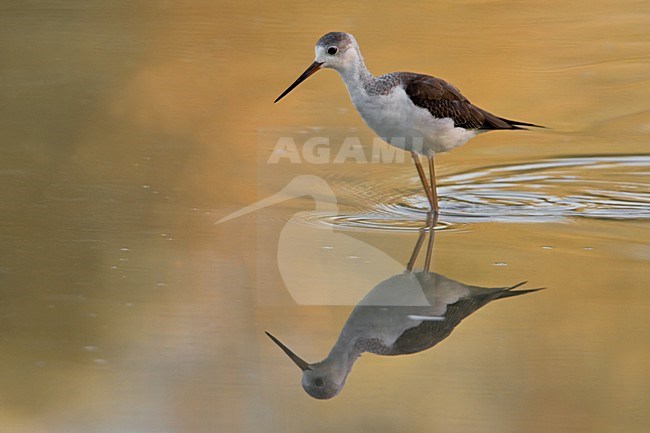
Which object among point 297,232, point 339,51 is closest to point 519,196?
point 339,51

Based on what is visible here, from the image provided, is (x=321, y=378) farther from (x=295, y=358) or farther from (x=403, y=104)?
(x=403, y=104)

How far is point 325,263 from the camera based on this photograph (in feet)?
17.8

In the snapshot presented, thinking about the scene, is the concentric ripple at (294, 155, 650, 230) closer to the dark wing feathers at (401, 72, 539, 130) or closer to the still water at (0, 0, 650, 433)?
the still water at (0, 0, 650, 433)

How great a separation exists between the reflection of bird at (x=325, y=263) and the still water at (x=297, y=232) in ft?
0.05

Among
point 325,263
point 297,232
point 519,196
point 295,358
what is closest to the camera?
point 295,358

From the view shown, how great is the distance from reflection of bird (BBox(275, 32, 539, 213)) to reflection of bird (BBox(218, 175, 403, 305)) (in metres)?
0.56

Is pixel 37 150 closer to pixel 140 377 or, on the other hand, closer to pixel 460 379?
pixel 140 377

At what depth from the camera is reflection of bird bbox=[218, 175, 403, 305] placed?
16.7ft

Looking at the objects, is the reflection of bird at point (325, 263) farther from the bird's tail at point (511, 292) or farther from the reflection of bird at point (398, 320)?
the bird's tail at point (511, 292)

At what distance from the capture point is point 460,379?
167 inches

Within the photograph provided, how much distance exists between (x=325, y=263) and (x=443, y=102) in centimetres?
144

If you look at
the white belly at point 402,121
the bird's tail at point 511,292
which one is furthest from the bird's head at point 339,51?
the bird's tail at point 511,292

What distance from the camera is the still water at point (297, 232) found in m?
4.16

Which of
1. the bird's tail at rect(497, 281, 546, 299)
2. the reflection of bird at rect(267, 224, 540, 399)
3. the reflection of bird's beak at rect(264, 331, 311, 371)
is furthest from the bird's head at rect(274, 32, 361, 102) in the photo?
the reflection of bird's beak at rect(264, 331, 311, 371)
